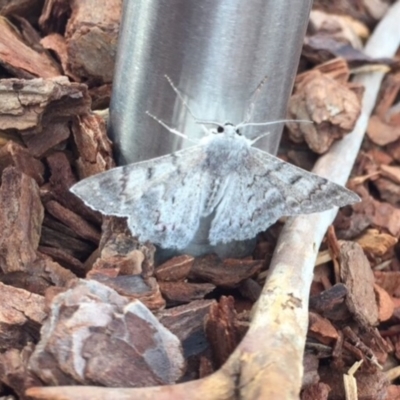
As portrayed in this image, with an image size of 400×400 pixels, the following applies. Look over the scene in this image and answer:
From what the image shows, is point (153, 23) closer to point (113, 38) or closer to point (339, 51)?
point (113, 38)

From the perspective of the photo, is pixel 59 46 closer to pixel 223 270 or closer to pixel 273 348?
pixel 223 270

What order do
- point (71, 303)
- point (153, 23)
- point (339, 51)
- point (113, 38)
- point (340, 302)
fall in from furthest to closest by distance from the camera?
point (339, 51)
point (113, 38)
point (340, 302)
point (153, 23)
point (71, 303)

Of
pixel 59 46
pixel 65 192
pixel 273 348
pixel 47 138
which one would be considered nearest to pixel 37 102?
pixel 47 138

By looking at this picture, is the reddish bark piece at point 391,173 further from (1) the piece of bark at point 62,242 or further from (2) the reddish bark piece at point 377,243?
(1) the piece of bark at point 62,242

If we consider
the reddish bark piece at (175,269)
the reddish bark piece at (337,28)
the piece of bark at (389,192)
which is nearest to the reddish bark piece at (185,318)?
the reddish bark piece at (175,269)

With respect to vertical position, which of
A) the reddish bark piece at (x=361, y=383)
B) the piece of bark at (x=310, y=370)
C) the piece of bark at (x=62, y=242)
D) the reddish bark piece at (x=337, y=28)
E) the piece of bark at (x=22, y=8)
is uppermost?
the reddish bark piece at (x=337, y=28)

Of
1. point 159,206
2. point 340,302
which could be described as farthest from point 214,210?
point 340,302

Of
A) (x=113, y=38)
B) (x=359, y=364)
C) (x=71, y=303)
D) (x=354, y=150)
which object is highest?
(x=113, y=38)
